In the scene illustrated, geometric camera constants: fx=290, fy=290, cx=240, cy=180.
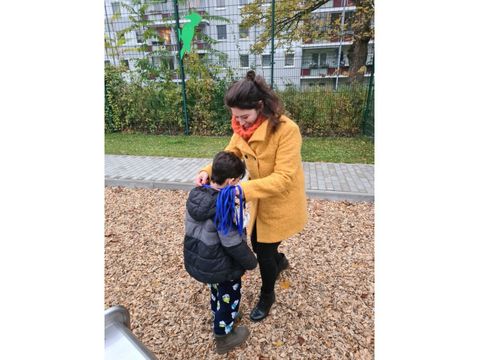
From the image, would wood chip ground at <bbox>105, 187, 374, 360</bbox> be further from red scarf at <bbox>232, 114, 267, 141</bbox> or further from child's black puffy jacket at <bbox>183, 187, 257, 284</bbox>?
red scarf at <bbox>232, 114, 267, 141</bbox>

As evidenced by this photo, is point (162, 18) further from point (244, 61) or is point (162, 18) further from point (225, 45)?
point (244, 61)

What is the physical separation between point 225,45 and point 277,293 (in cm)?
849

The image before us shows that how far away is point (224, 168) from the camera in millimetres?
1742

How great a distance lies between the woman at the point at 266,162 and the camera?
1793mm

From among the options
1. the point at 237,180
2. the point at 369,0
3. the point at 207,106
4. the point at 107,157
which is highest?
the point at 369,0

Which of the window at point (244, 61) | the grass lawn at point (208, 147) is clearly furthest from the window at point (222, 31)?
the grass lawn at point (208, 147)

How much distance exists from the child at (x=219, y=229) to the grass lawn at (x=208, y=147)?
5.05 meters

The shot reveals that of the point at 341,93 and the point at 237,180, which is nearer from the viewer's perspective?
the point at 237,180

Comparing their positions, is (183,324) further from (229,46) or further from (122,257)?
(229,46)

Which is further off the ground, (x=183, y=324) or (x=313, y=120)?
(x=313, y=120)

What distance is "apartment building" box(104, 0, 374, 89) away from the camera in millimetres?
8758

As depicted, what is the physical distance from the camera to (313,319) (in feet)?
8.29

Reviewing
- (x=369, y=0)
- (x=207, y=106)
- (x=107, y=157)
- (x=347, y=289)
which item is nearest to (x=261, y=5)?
(x=369, y=0)

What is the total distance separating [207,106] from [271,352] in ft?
26.4
